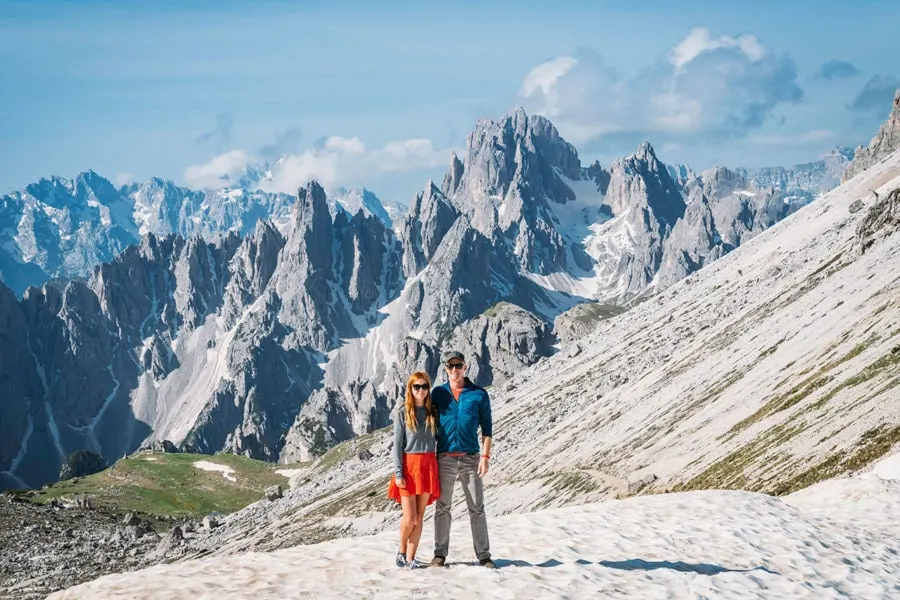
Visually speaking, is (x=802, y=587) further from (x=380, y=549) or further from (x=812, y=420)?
(x=812, y=420)

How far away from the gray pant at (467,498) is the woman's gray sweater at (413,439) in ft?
1.72

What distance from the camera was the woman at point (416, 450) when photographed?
1831 cm

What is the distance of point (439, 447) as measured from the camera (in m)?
18.6

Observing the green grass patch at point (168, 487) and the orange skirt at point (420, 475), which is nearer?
the orange skirt at point (420, 475)

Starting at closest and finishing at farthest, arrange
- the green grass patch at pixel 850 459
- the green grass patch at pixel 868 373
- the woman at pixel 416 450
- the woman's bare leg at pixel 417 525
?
the woman at pixel 416 450, the woman's bare leg at pixel 417 525, the green grass patch at pixel 850 459, the green grass patch at pixel 868 373

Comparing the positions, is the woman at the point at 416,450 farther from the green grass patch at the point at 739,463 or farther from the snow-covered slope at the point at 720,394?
the green grass patch at the point at 739,463

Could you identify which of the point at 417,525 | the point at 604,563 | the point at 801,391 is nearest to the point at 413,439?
the point at 417,525

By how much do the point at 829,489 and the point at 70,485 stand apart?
500 ft

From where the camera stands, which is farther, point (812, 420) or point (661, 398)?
point (661, 398)

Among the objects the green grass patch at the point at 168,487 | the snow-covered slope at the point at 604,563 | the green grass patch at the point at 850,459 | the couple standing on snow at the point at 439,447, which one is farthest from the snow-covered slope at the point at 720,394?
the couple standing on snow at the point at 439,447

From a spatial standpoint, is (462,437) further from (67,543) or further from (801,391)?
(67,543)

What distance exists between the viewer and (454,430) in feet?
60.5

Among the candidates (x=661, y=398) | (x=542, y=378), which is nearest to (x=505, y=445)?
(x=661, y=398)

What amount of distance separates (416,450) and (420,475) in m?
0.61
